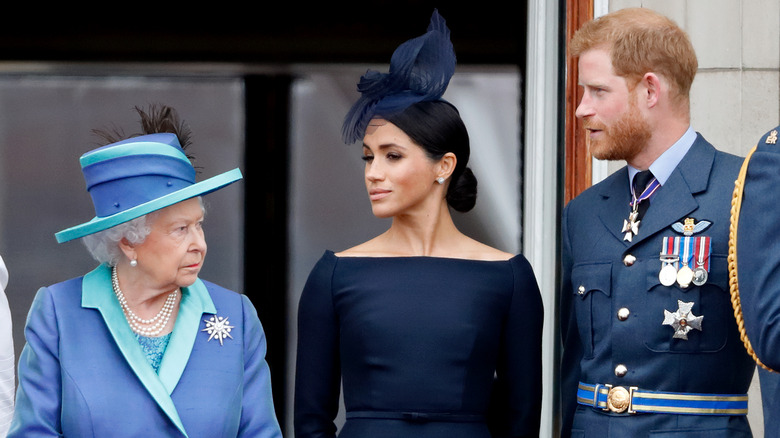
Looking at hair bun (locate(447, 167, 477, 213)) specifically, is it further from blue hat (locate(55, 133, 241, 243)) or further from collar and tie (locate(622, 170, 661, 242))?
blue hat (locate(55, 133, 241, 243))

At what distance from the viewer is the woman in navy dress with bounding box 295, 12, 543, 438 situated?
322 cm

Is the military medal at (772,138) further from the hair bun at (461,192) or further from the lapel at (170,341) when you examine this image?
the lapel at (170,341)

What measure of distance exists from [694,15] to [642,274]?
5.59 ft

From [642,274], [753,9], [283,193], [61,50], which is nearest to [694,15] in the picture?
[753,9]

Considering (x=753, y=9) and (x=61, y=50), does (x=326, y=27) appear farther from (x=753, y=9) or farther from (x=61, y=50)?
(x=753, y=9)

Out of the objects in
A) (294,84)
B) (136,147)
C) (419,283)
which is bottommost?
(419,283)

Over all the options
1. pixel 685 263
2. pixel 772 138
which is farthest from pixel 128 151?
pixel 772 138

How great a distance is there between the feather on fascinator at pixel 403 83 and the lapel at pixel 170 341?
714 millimetres

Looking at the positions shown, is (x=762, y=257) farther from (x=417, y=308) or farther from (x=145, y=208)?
(x=145, y=208)

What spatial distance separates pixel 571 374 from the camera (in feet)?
11.0

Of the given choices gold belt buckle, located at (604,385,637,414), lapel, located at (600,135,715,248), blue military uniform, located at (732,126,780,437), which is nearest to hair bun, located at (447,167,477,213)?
lapel, located at (600,135,715,248)

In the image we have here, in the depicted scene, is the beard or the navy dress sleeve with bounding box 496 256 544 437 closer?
the beard

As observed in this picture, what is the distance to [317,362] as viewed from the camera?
10.9 feet

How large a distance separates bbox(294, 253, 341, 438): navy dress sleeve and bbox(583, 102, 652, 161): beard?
0.84 meters
